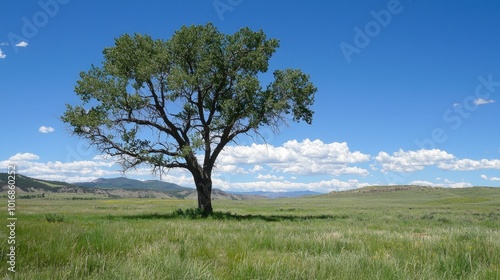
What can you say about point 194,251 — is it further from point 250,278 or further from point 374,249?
point 374,249

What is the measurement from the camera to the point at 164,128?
99.2 feet

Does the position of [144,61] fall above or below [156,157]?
above

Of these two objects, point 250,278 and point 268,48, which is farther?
point 268,48

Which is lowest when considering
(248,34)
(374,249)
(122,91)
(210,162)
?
(374,249)

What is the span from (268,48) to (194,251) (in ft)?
82.6

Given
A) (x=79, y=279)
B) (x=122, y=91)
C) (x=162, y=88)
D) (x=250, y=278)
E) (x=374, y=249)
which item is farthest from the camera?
(x=162, y=88)

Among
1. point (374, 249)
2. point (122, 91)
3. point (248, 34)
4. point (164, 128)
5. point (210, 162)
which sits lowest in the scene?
point (374, 249)

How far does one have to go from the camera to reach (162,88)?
97.5 ft

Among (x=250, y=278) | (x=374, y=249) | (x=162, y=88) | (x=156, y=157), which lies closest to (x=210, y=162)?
(x=156, y=157)

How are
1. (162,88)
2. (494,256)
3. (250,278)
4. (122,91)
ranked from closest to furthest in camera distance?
(250,278) → (494,256) → (122,91) → (162,88)

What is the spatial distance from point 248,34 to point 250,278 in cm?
2686

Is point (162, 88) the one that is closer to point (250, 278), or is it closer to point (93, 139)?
point (93, 139)

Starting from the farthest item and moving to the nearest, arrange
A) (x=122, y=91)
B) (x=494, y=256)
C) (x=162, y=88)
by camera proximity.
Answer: (x=162, y=88) < (x=122, y=91) < (x=494, y=256)

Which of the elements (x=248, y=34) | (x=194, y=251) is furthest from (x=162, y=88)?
(x=194, y=251)
